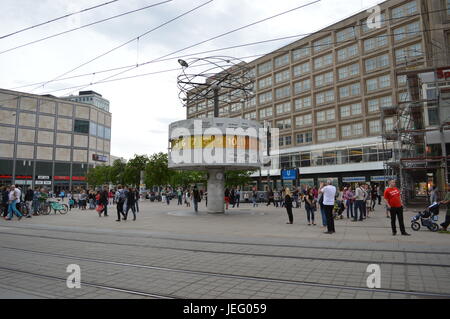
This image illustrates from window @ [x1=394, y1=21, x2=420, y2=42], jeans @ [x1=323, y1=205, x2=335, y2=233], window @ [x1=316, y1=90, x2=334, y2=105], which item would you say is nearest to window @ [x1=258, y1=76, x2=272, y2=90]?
window @ [x1=316, y1=90, x2=334, y2=105]

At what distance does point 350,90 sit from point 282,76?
14611 millimetres

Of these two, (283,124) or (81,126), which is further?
(81,126)

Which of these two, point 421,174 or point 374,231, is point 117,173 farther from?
point 374,231

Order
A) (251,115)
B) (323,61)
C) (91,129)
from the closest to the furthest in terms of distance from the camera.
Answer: (323,61) → (251,115) → (91,129)

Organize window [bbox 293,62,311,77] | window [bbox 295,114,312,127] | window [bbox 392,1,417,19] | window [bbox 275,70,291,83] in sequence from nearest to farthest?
window [bbox 392,1,417,19], window [bbox 295,114,312,127], window [bbox 293,62,311,77], window [bbox 275,70,291,83]

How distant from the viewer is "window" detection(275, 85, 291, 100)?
59719mm

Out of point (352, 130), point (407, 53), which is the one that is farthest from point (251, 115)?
point (407, 53)

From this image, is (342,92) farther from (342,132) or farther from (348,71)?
(342,132)

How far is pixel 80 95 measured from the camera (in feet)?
512

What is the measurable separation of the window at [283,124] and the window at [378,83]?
606 inches

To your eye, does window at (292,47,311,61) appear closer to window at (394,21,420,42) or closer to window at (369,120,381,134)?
window at (394,21,420,42)

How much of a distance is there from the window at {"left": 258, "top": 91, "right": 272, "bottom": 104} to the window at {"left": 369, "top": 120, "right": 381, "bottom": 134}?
21.1 metres

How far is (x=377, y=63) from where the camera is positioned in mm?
47000

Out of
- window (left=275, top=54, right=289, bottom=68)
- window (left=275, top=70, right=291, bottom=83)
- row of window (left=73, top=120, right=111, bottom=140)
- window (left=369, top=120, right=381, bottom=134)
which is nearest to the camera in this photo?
window (left=369, top=120, right=381, bottom=134)
